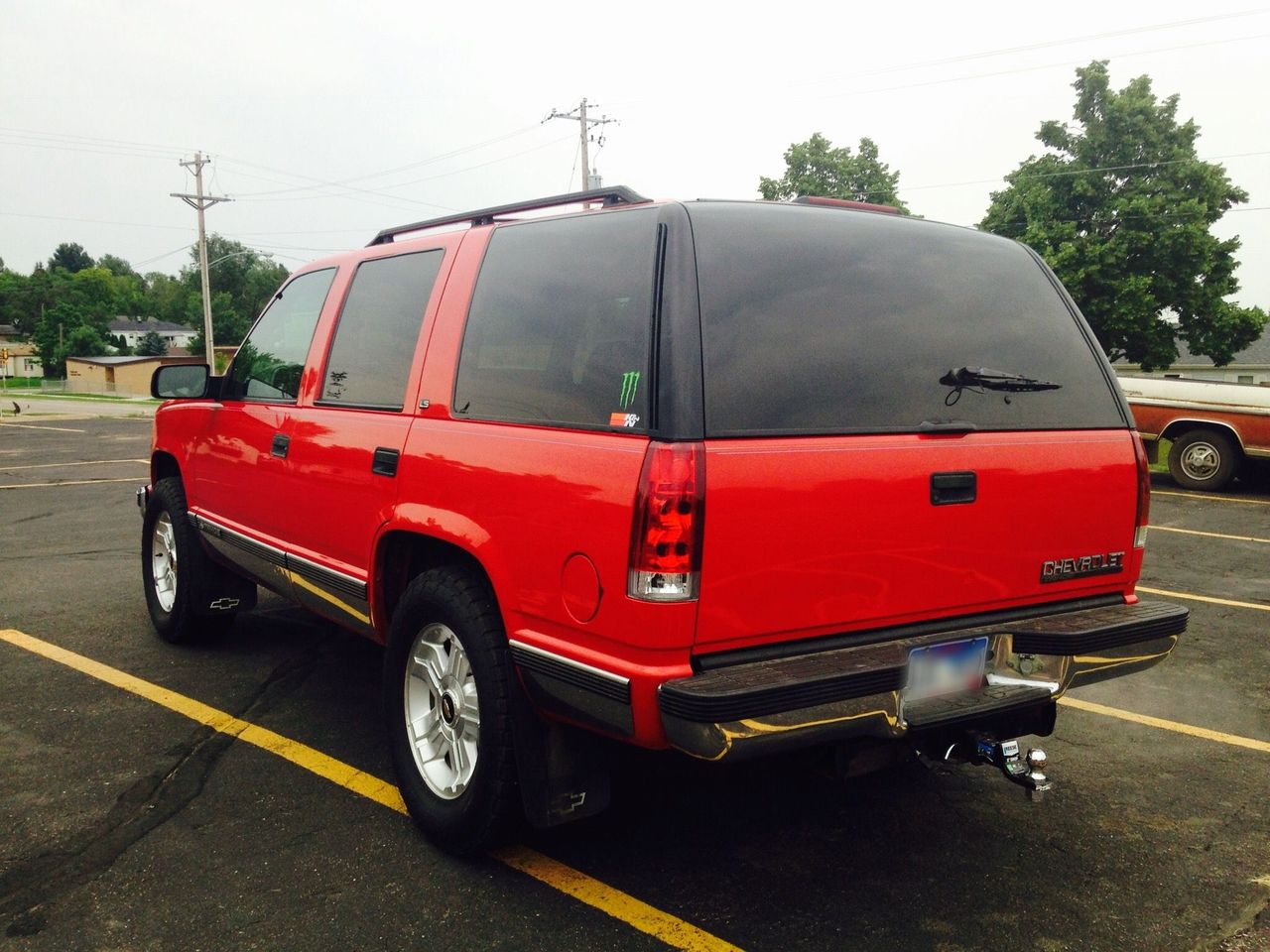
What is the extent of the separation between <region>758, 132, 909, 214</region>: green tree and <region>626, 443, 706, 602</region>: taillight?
48.7 m

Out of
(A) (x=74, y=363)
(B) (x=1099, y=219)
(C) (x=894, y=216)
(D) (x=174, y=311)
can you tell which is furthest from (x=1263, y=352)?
(D) (x=174, y=311)

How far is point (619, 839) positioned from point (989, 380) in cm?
181

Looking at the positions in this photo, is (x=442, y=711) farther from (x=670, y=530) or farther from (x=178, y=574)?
(x=178, y=574)

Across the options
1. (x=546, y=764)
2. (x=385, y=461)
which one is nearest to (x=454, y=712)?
(x=546, y=764)

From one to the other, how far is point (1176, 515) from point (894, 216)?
8680 millimetres

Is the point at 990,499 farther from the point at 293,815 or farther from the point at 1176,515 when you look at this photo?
the point at 1176,515

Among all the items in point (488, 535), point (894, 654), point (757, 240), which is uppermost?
point (757, 240)

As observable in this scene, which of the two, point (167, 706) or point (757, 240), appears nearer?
point (757, 240)

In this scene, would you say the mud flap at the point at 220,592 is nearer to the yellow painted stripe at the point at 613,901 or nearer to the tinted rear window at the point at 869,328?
the yellow painted stripe at the point at 613,901

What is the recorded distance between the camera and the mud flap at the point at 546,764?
9.32 ft

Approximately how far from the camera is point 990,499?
9.32 feet

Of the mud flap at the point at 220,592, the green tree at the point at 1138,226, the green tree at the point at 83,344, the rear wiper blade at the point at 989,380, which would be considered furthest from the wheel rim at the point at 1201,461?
the green tree at the point at 83,344

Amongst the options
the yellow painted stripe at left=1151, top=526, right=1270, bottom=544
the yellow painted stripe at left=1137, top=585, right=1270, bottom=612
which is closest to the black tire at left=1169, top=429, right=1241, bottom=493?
the yellow painted stripe at left=1151, top=526, right=1270, bottom=544

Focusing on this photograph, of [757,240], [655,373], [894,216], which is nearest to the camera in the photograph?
[655,373]
